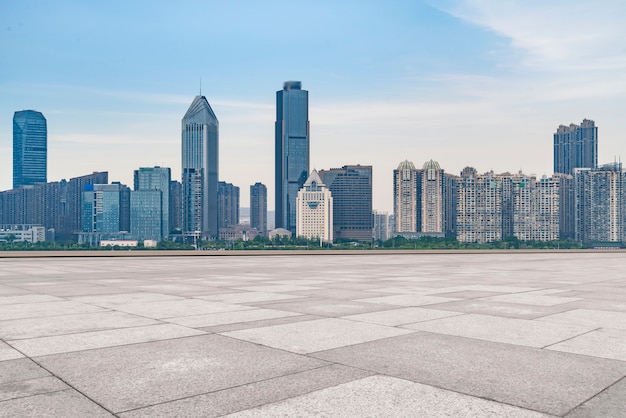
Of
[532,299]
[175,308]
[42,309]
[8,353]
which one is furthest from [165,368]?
[532,299]

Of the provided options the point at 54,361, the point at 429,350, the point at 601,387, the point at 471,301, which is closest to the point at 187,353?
the point at 54,361

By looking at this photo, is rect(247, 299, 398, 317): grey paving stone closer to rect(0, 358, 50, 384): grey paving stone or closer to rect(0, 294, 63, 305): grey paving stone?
rect(0, 294, 63, 305): grey paving stone

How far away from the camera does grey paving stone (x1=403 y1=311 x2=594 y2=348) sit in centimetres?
1009

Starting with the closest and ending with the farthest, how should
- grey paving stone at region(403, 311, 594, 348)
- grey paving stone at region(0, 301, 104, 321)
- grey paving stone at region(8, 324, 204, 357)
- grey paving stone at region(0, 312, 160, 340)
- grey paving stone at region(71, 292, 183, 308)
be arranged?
grey paving stone at region(8, 324, 204, 357) < grey paving stone at region(403, 311, 594, 348) < grey paving stone at region(0, 312, 160, 340) < grey paving stone at region(0, 301, 104, 321) < grey paving stone at region(71, 292, 183, 308)

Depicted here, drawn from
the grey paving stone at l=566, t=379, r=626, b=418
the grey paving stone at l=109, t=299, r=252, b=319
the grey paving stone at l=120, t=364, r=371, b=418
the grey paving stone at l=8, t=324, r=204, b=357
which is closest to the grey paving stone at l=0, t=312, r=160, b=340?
the grey paving stone at l=8, t=324, r=204, b=357

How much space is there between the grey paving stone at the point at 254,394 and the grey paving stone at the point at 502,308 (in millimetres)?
6698

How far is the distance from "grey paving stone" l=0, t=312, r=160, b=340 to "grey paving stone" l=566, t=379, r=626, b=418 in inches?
323

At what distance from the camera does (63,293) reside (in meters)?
17.5

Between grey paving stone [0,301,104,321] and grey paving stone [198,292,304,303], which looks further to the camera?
grey paving stone [198,292,304,303]

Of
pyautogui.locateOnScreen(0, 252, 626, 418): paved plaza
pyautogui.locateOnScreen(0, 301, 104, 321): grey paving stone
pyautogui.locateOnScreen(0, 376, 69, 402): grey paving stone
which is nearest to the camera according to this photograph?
pyautogui.locateOnScreen(0, 252, 626, 418): paved plaza

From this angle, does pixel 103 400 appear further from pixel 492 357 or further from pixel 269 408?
pixel 492 357

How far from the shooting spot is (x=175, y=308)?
14.0 meters

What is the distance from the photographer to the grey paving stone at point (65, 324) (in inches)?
412

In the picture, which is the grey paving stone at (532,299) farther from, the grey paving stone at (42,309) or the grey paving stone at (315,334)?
the grey paving stone at (42,309)
